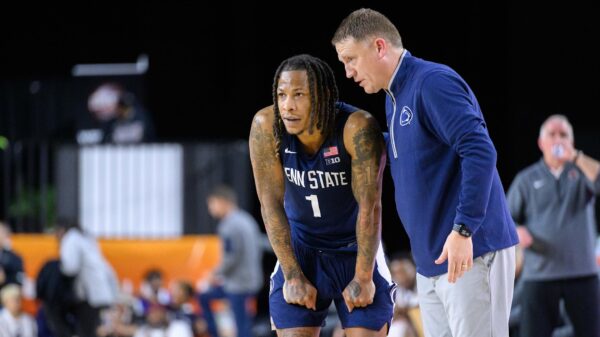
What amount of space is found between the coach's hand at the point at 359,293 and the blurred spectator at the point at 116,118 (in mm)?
9765

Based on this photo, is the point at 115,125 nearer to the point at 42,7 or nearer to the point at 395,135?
the point at 42,7

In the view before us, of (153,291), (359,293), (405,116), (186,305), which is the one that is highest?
(405,116)

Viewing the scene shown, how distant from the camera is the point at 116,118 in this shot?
14.2 metres

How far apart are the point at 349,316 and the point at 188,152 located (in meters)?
9.29

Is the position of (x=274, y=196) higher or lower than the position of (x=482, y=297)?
higher

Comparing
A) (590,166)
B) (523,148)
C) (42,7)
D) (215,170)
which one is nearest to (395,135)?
(590,166)

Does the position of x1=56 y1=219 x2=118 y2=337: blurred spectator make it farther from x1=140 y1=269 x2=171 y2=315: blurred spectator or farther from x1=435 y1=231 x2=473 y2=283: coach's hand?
x1=435 y1=231 x2=473 y2=283: coach's hand

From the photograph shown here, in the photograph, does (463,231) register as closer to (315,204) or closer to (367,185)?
(367,185)

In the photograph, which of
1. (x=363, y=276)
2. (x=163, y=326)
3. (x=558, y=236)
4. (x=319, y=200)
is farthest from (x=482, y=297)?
(x=163, y=326)

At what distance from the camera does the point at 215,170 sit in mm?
13445

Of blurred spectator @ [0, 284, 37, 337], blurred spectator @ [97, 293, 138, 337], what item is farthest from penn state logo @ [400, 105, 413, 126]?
blurred spectator @ [97, 293, 138, 337]

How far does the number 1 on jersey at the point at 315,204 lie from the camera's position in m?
4.41

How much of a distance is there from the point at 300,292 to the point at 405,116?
951 mm

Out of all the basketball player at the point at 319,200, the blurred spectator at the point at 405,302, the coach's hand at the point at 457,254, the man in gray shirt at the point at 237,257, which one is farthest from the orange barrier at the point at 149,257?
the coach's hand at the point at 457,254
